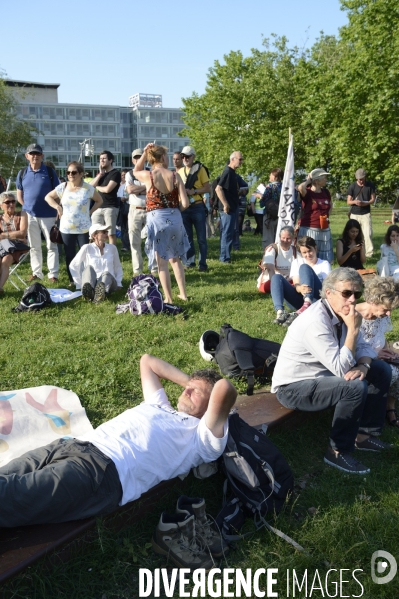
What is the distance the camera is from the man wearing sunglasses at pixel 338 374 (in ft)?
13.9

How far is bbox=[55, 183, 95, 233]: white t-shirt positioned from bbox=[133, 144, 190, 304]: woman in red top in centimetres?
144

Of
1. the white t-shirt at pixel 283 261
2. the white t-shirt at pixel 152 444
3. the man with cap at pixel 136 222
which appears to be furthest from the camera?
the man with cap at pixel 136 222

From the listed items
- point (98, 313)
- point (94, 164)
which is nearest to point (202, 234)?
point (98, 313)

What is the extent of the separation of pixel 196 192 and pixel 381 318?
571 cm

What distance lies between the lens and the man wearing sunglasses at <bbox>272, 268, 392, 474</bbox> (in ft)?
13.9

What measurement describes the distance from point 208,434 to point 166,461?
0.29 metres

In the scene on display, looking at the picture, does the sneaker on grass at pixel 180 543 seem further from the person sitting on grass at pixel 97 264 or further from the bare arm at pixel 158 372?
the person sitting on grass at pixel 97 264

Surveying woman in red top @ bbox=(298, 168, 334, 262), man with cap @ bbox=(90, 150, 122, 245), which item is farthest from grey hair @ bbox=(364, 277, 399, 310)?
man with cap @ bbox=(90, 150, 122, 245)

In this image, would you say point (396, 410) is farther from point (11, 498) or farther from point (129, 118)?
point (129, 118)

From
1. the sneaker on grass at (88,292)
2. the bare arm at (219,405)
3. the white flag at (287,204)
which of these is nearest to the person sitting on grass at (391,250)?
the white flag at (287,204)

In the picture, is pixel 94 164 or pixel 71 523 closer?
pixel 71 523

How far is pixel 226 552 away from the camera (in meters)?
3.21

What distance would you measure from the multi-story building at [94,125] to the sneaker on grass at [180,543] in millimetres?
122443

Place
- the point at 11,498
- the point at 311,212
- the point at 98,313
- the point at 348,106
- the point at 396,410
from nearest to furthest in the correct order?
1. the point at 11,498
2. the point at 396,410
3. the point at 98,313
4. the point at 311,212
5. the point at 348,106
